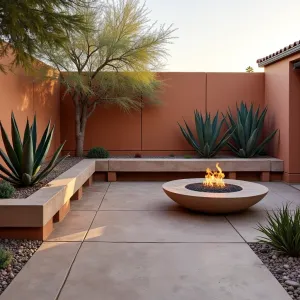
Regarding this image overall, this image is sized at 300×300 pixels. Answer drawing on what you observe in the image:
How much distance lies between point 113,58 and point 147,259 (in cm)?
639

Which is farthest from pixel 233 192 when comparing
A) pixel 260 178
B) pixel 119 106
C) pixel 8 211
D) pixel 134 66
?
pixel 119 106

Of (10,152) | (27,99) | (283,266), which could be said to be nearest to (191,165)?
(27,99)

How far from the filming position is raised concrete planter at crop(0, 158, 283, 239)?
445 centimetres

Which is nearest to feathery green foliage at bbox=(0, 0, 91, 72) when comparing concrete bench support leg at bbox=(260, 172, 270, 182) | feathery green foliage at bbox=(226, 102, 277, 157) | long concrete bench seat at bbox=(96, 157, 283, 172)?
long concrete bench seat at bbox=(96, 157, 283, 172)

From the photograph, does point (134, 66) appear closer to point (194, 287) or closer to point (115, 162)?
point (115, 162)

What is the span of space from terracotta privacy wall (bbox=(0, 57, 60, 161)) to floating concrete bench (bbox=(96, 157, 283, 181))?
180 centimetres

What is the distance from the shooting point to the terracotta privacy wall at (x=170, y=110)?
35.6 ft

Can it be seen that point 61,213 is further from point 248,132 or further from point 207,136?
point 248,132

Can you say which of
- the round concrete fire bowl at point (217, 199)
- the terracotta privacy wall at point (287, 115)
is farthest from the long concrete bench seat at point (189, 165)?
the round concrete fire bowl at point (217, 199)

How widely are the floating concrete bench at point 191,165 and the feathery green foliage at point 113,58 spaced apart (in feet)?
4.59

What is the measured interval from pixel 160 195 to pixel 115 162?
2161 millimetres

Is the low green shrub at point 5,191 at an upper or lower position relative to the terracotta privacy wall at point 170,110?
lower

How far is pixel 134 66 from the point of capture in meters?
9.41

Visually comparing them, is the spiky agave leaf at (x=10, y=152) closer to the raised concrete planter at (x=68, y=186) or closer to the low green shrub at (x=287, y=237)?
the raised concrete planter at (x=68, y=186)
